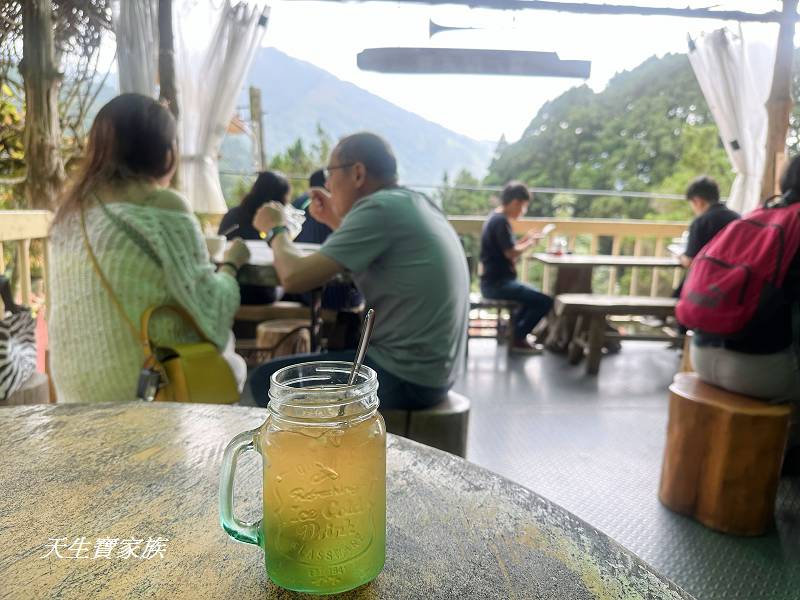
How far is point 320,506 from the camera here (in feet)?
1.32

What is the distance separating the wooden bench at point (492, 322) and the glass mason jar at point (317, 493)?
3.32m

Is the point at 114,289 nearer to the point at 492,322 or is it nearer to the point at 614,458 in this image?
the point at 614,458

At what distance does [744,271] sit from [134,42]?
10.5ft

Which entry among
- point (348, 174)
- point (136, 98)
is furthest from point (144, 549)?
point (348, 174)

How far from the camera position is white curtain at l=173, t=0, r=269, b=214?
3656 millimetres

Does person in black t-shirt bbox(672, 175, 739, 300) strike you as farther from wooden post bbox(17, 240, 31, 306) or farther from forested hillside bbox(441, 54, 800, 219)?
forested hillside bbox(441, 54, 800, 219)

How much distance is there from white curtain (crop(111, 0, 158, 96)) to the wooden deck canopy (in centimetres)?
124

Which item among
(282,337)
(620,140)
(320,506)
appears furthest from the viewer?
(620,140)

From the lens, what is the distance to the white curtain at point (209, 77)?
366 centimetres

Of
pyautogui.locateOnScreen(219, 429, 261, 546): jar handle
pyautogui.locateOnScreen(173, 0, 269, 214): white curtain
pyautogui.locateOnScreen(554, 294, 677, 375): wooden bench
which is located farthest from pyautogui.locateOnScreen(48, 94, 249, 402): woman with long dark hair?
pyautogui.locateOnScreen(554, 294, 677, 375): wooden bench

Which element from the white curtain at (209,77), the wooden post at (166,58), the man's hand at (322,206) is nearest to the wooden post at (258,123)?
the white curtain at (209,77)

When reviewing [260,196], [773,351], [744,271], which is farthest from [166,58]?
→ [773,351]

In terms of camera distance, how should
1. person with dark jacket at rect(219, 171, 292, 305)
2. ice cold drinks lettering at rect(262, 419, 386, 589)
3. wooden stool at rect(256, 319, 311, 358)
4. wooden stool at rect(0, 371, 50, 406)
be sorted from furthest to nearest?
person with dark jacket at rect(219, 171, 292, 305)
wooden stool at rect(256, 319, 311, 358)
wooden stool at rect(0, 371, 50, 406)
ice cold drinks lettering at rect(262, 419, 386, 589)

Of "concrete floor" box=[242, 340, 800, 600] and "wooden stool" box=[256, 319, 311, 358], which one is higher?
"wooden stool" box=[256, 319, 311, 358]
